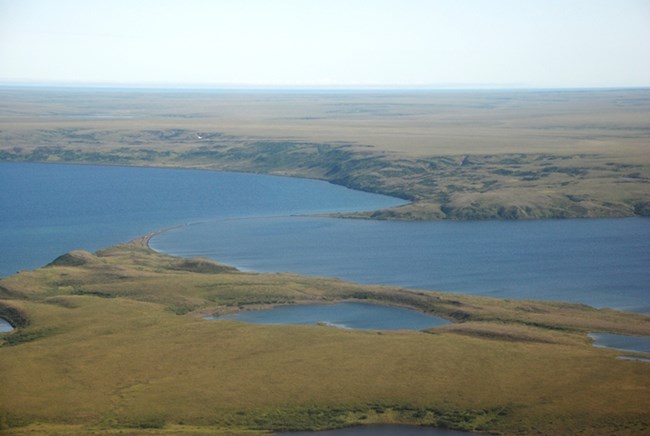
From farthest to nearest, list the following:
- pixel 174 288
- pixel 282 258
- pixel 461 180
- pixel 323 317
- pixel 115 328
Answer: pixel 461 180 → pixel 282 258 → pixel 174 288 → pixel 323 317 → pixel 115 328

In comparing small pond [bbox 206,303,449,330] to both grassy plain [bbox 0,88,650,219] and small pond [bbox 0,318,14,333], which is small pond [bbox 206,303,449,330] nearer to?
small pond [bbox 0,318,14,333]

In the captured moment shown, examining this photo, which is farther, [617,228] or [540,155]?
[540,155]

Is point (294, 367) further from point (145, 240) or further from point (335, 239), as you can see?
point (145, 240)

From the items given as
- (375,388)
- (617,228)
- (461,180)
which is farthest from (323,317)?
(461,180)

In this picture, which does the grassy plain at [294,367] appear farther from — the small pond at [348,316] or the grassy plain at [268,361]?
the small pond at [348,316]

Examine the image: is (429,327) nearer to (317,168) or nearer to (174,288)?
(174,288)

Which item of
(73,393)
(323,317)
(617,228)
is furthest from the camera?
(617,228)

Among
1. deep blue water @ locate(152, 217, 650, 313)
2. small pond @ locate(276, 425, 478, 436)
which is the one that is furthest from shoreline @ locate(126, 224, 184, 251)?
small pond @ locate(276, 425, 478, 436)
